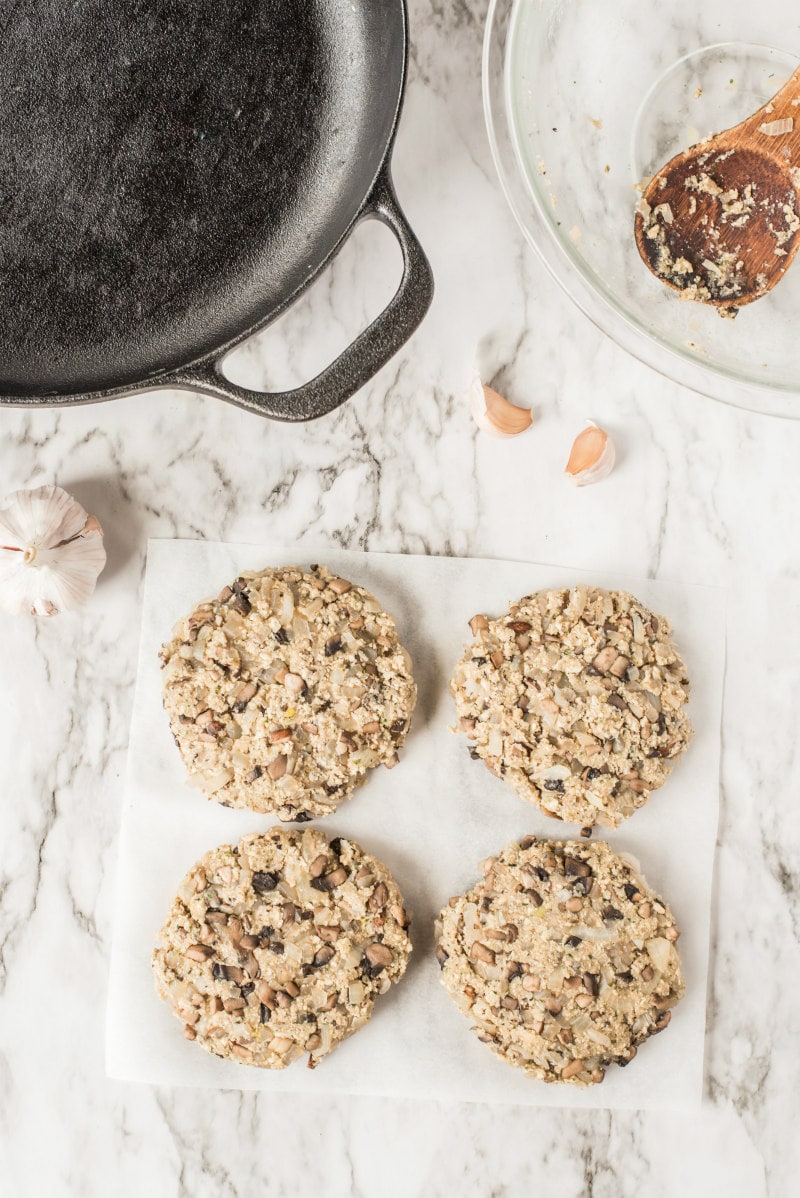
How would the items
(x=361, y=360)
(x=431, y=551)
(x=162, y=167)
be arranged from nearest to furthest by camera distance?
(x=361, y=360) < (x=162, y=167) < (x=431, y=551)

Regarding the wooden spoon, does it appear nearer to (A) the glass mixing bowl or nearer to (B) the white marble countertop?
(A) the glass mixing bowl

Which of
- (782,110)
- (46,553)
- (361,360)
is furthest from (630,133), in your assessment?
(46,553)

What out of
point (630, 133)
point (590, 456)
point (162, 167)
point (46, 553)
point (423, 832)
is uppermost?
point (630, 133)

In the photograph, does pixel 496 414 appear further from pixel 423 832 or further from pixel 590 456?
pixel 423 832

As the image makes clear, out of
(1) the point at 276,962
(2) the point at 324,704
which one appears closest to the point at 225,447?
(2) the point at 324,704

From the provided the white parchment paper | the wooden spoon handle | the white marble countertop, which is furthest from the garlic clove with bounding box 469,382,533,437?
the wooden spoon handle

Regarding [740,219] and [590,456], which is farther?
[590,456]
